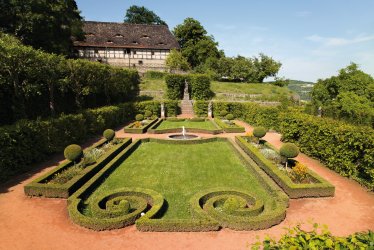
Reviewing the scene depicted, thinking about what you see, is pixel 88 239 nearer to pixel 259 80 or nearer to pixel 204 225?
pixel 204 225

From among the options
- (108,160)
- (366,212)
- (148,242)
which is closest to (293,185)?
(366,212)

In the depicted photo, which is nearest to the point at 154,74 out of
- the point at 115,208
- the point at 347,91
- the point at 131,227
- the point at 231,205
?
the point at 347,91

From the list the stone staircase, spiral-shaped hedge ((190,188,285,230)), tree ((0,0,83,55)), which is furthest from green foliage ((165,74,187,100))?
spiral-shaped hedge ((190,188,285,230))

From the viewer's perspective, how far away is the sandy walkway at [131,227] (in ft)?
26.5

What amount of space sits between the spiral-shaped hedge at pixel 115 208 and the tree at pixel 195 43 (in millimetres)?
58822

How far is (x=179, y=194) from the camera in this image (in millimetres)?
11656

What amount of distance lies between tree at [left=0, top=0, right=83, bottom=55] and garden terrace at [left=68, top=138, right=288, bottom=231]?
2373 cm

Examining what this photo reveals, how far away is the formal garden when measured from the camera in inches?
350

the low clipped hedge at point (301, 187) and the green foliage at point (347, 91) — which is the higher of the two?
the green foliage at point (347, 91)

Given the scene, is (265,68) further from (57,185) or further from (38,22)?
(57,185)

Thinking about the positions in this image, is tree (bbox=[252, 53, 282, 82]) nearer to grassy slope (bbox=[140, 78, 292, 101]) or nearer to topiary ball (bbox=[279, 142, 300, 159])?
Answer: grassy slope (bbox=[140, 78, 292, 101])

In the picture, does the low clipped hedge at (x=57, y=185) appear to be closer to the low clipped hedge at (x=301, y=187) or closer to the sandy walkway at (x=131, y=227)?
the sandy walkway at (x=131, y=227)

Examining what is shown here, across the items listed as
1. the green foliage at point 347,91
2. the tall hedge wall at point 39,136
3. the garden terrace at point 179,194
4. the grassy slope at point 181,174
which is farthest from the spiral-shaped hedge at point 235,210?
the green foliage at point 347,91

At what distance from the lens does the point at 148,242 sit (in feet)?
26.8
